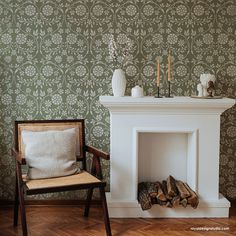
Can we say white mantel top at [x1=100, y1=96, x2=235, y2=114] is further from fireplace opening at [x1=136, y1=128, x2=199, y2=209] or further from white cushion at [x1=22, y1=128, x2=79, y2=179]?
white cushion at [x1=22, y1=128, x2=79, y2=179]

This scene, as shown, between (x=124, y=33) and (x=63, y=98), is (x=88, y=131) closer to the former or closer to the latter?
(x=63, y=98)

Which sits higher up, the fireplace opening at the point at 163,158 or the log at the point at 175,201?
the fireplace opening at the point at 163,158

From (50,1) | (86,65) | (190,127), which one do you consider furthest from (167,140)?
(50,1)

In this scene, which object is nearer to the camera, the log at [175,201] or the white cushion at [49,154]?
the white cushion at [49,154]

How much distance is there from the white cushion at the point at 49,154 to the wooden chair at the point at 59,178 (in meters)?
0.06

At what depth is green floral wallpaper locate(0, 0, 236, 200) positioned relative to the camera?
3.80 m

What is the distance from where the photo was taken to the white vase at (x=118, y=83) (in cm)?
367

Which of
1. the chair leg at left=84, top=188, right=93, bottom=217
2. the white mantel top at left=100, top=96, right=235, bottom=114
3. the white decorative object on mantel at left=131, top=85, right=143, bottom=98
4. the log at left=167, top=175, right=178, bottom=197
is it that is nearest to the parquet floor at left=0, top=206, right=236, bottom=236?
the chair leg at left=84, top=188, right=93, bottom=217

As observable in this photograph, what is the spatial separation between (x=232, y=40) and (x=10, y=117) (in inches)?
84.7

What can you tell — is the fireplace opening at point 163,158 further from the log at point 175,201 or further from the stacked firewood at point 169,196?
the log at point 175,201

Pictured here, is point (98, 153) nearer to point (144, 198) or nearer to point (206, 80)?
point (144, 198)

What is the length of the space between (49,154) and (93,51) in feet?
3.53

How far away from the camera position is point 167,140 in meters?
3.83

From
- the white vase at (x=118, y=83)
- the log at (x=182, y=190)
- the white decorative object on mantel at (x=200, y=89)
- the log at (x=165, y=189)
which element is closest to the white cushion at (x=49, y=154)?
the white vase at (x=118, y=83)
